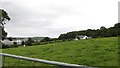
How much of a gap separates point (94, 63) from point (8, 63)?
3.94 metres

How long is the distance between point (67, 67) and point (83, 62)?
27.2ft

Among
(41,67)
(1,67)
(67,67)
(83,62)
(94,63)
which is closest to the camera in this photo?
(67,67)

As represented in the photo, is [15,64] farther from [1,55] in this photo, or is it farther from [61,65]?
[61,65]

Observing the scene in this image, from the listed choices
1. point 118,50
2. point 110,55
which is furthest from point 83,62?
point 118,50

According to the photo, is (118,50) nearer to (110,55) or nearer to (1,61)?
(110,55)

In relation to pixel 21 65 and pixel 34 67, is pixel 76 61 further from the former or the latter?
pixel 34 67

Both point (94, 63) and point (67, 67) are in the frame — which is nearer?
point (67, 67)

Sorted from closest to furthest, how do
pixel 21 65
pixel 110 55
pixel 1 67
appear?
pixel 21 65 < pixel 1 67 < pixel 110 55

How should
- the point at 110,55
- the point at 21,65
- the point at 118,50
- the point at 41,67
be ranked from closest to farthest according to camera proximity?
the point at 41,67 < the point at 21,65 < the point at 110,55 < the point at 118,50

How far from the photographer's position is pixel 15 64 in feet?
32.1

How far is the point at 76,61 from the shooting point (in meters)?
14.3

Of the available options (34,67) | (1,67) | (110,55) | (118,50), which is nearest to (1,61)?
(1,67)

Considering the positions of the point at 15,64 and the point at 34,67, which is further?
the point at 15,64

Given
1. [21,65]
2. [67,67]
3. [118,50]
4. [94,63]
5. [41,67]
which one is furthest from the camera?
[118,50]
